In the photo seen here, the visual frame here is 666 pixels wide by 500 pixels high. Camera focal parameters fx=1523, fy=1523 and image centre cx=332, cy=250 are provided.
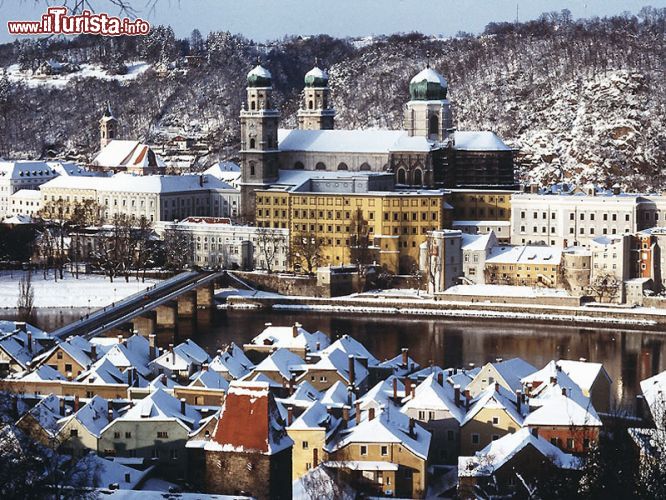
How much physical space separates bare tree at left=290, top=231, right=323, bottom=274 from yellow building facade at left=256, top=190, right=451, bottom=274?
0.36ft

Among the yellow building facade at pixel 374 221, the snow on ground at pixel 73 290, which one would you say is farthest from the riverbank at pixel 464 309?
the snow on ground at pixel 73 290

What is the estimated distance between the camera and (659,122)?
291 feet

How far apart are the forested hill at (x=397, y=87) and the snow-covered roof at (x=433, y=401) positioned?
171 ft

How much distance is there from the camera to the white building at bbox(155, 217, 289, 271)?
62219 mm

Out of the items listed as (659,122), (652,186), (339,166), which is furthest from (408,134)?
(659,122)

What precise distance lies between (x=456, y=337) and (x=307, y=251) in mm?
13523

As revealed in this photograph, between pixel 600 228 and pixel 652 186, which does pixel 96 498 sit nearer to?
pixel 600 228

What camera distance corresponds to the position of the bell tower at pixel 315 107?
72.9 metres

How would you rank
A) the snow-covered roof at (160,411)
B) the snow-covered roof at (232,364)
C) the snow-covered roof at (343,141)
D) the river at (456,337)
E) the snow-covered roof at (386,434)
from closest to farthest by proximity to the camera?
the snow-covered roof at (386,434), the snow-covered roof at (160,411), the snow-covered roof at (232,364), the river at (456,337), the snow-covered roof at (343,141)

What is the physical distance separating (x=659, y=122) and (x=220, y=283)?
37922 mm

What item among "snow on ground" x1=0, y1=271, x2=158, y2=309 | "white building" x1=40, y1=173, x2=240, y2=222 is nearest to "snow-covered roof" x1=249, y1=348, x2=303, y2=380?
"snow on ground" x1=0, y1=271, x2=158, y2=309

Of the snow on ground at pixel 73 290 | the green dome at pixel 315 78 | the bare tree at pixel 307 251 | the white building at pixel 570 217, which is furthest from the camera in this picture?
the green dome at pixel 315 78

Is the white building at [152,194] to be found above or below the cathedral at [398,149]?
→ below

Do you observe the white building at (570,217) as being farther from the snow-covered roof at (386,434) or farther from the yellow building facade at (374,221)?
the snow-covered roof at (386,434)
